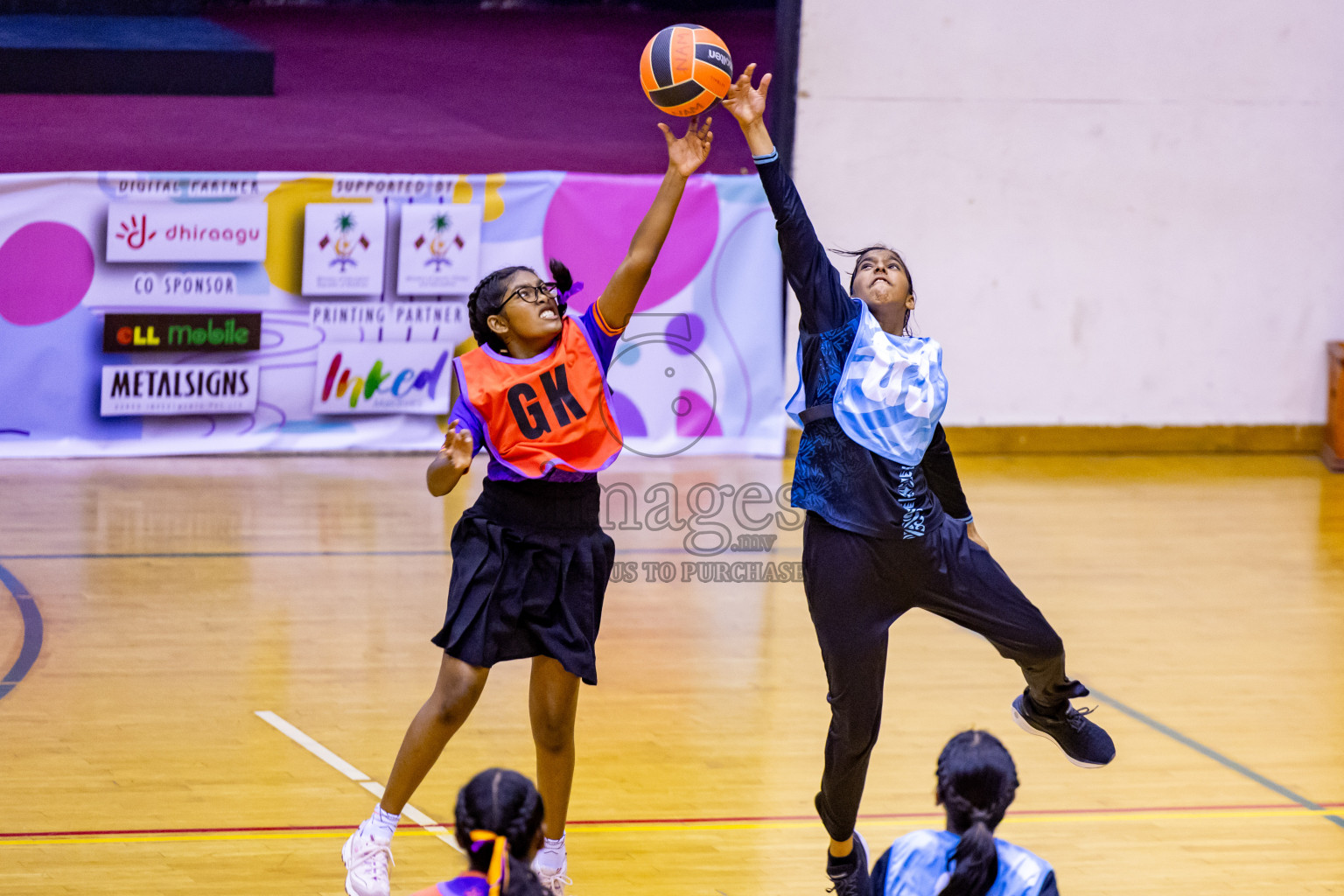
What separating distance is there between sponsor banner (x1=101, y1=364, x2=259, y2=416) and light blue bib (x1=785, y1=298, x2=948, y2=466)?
241 inches

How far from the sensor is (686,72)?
14.4ft

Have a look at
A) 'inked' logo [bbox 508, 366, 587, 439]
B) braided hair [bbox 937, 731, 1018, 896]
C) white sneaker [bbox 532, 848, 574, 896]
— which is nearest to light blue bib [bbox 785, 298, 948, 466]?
'inked' logo [bbox 508, 366, 587, 439]

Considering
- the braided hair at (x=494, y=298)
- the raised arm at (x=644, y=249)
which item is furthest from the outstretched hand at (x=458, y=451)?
the raised arm at (x=644, y=249)

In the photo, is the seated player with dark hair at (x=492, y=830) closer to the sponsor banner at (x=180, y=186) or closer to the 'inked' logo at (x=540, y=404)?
the 'inked' logo at (x=540, y=404)

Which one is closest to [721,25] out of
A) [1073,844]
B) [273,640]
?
[273,640]

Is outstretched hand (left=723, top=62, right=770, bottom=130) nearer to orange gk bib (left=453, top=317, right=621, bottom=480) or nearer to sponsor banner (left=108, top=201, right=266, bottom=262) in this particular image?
orange gk bib (left=453, top=317, right=621, bottom=480)

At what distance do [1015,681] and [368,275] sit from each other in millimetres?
4887

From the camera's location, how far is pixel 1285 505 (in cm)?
943

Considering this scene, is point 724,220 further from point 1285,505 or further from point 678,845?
point 678,845

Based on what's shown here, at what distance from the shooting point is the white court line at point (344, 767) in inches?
184

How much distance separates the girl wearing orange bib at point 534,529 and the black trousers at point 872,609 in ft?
2.02

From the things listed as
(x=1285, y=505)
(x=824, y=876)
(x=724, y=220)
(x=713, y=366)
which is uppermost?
(x=724, y=220)

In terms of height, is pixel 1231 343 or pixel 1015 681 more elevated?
pixel 1231 343

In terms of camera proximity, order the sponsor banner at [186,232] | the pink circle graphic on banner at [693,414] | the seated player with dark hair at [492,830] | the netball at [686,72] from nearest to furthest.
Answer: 1. the seated player with dark hair at [492,830]
2. the netball at [686,72]
3. the sponsor banner at [186,232]
4. the pink circle graphic on banner at [693,414]
